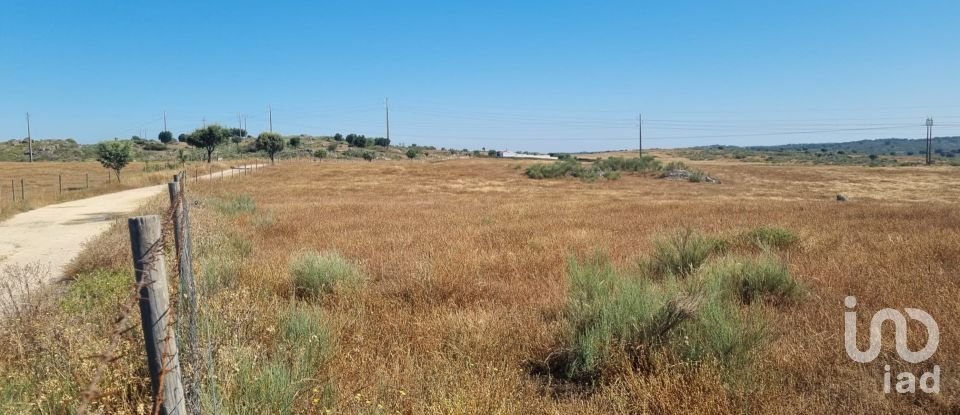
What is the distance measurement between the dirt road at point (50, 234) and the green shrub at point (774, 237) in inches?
418

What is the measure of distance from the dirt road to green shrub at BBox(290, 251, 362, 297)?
2802 mm

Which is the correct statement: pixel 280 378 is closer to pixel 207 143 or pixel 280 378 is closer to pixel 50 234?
pixel 50 234

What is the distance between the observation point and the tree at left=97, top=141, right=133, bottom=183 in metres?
41.2

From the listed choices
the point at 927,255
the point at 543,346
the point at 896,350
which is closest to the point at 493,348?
the point at 543,346

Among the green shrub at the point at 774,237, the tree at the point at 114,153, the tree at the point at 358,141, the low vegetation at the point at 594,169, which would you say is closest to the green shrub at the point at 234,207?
the green shrub at the point at 774,237

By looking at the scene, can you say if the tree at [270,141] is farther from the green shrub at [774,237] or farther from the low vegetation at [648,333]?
the low vegetation at [648,333]

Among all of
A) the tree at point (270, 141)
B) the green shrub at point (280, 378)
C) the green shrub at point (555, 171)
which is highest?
the tree at point (270, 141)

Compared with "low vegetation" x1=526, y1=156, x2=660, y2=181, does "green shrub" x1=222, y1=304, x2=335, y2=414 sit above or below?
below

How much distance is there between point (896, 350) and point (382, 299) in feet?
15.1

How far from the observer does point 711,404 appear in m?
3.26

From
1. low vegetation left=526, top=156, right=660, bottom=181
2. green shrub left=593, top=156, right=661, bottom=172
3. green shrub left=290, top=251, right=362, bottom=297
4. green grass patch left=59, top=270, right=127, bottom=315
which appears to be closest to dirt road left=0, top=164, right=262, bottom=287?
green grass patch left=59, top=270, right=127, bottom=315

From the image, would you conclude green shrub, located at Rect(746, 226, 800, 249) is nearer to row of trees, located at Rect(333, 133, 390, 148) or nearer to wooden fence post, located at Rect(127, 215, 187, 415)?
wooden fence post, located at Rect(127, 215, 187, 415)

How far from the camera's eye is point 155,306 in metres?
2.25

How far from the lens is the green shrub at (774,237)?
369 inches
